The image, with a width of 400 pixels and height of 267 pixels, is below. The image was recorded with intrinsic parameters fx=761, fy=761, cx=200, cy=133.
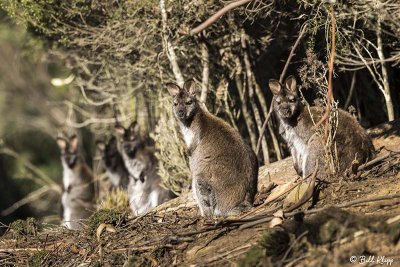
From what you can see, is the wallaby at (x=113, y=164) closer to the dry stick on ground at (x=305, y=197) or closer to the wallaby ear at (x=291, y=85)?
the wallaby ear at (x=291, y=85)

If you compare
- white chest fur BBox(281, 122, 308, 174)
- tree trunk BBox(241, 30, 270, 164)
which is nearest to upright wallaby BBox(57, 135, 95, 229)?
tree trunk BBox(241, 30, 270, 164)

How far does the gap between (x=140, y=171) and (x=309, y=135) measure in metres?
5.55

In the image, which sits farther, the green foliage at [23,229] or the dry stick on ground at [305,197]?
the green foliage at [23,229]

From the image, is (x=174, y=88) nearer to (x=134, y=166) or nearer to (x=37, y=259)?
(x=37, y=259)

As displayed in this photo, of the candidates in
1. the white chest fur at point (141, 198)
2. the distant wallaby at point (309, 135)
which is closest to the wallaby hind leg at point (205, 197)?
the distant wallaby at point (309, 135)

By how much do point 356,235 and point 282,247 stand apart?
2.07 feet

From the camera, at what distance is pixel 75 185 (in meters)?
15.3

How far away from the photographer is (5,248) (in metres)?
9.15

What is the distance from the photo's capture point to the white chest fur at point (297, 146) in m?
9.10

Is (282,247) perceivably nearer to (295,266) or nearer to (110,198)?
(295,266)

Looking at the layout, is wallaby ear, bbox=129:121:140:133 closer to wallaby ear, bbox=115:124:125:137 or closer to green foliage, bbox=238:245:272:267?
wallaby ear, bbox=115:124:125:137

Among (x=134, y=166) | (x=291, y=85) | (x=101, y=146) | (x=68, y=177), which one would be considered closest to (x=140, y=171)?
(x=134, y=166)

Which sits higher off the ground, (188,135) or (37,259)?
(188,135)

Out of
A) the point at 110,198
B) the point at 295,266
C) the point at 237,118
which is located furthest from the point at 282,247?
the point at 110,198
